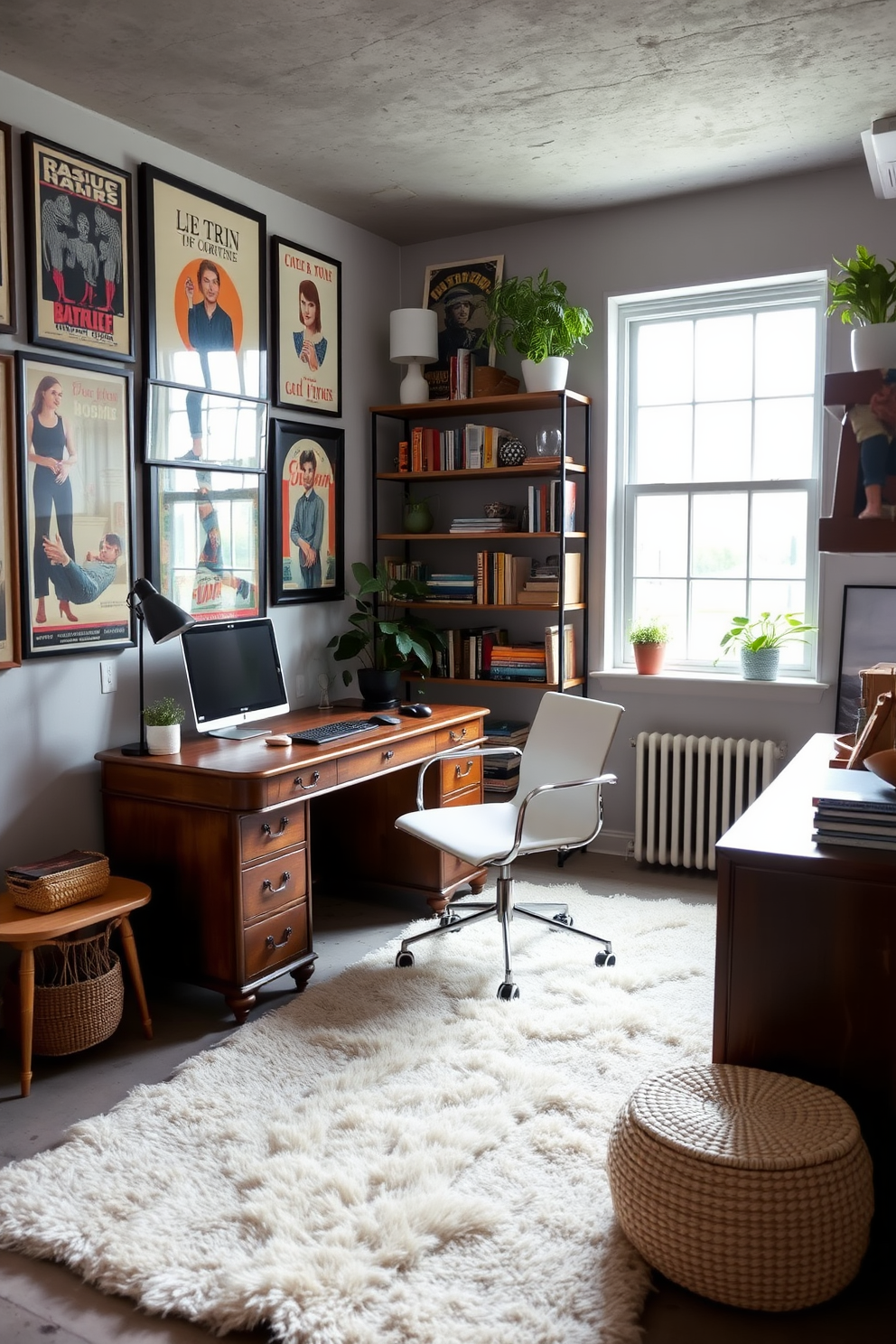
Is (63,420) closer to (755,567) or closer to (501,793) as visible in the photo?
(501,793)

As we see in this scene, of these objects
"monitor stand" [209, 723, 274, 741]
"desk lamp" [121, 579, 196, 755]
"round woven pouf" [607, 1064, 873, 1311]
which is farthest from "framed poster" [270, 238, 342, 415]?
"round woven pouf" [607, 1064, 873, 1311]

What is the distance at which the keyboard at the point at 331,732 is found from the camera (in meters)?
3.42

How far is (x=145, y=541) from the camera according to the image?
350cm

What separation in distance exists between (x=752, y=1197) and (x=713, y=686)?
9.24ft

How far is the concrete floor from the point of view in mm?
1842

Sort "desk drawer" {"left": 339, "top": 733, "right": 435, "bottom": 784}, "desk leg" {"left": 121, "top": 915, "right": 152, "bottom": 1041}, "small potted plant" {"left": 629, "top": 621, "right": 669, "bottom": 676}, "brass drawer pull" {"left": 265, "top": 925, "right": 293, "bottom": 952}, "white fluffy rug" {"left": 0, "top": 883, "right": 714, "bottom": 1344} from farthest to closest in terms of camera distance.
A: 1. "small potted plant" {"left": 629, "top": 621, "right": 669, "bottom": 676}
2. "desk drawer" {"left": 339, "top": 733, "right": 435, "bottom": 784}
3. "brass drawer pull" {"left": 265, "top": 925, "right": 293, "bottom": 952}
4. "desk leg" {"left": 121, "top": 915, "right": 152, "bottom": 1041}
5. "white fluffy rug" {"left": 0, "top": 883, "right": 714, "bottom": 1344}

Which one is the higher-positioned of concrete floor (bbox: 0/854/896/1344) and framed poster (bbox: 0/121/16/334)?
framed poster (bbox: 0/121/16/334)

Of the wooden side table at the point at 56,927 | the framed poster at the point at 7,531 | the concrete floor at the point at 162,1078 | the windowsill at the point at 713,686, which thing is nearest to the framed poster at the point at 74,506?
the framed poster at the point at 7,531

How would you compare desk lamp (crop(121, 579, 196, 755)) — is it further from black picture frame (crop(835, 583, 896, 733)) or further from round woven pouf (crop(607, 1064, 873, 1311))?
black picture frame (crop(835, 583, 896, 733))

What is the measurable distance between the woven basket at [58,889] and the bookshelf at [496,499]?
204cm

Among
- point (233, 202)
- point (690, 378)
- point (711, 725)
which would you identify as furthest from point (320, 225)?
point (711, 725)

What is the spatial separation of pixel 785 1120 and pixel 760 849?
1.62 feet

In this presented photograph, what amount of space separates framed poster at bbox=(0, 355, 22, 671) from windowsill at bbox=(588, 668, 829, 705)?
8.33ft

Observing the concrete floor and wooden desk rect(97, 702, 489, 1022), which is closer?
the concrete floor
